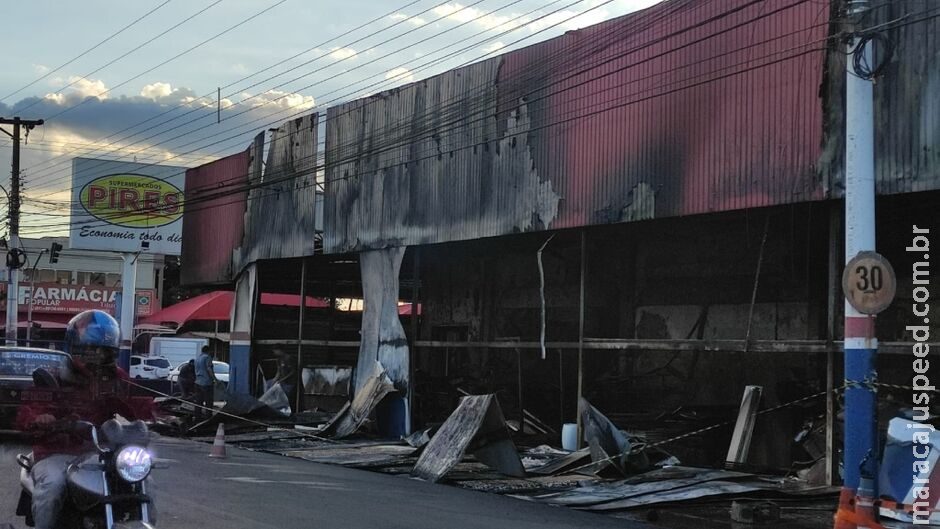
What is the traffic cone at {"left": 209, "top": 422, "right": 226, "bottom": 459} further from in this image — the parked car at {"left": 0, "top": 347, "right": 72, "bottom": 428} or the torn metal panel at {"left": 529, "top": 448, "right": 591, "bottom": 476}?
the torn metal panel at {"left": 529, "top": 448, "right": 591, "bottom": 476}

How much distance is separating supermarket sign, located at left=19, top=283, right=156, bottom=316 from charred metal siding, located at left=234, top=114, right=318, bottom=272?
3775 cm

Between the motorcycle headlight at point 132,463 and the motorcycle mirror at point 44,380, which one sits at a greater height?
the motorcycle mirror at point 44,380

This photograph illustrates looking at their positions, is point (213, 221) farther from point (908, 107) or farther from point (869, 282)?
point (869, 282)

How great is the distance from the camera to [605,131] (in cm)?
1612

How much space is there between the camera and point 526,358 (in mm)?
23672

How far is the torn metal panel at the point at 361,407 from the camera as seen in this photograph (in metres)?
20.1

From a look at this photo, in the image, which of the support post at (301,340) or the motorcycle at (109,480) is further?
the support post at (301,340)

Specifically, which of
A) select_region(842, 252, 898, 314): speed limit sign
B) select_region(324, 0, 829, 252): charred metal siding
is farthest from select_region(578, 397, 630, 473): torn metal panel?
select_region(842, 252, 898, 314): speed limit sign

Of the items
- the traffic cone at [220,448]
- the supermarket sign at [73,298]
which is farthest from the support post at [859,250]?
the supermarket sign at [73,298]

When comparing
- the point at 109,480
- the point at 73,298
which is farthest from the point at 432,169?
the point at 73,298

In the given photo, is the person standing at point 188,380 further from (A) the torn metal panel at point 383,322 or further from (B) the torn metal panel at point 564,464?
(B) the torn metal panel at point 564,464

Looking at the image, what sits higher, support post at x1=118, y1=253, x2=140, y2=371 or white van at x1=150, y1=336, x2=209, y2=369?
support post at x1=118, y1=253, x2=140, y2=371

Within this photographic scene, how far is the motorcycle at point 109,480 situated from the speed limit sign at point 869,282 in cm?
645

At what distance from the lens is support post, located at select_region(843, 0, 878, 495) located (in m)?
9.18
